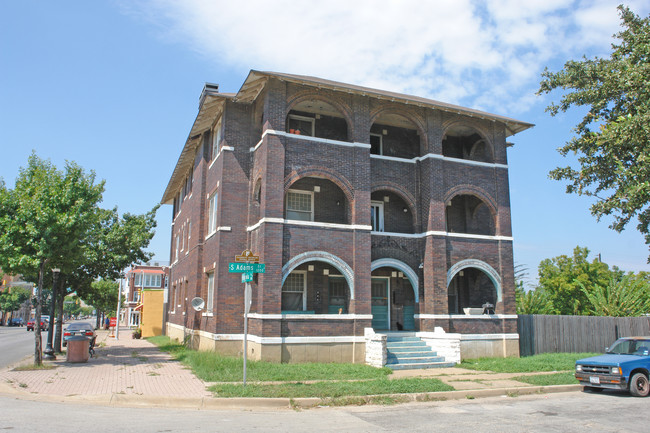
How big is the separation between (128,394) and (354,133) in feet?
39.2

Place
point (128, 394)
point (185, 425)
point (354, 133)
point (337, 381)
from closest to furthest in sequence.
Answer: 1. point (185, 425)
2. point (128, 394)
3. point (337, 381)
4. point (354, 133)

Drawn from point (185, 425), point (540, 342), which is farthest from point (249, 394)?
point (540, 342)

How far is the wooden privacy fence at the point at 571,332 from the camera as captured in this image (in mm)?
20641

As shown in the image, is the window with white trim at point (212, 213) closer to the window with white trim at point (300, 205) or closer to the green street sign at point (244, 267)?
the window with white trim at point (300, 205)

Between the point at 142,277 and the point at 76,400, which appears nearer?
the point at 76,400

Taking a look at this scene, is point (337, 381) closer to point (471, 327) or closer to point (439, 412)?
point (439, 412)

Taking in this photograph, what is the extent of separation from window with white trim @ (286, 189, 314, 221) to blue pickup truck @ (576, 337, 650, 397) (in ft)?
34.9

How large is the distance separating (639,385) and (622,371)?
63cm

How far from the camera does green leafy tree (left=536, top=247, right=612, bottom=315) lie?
106 ft

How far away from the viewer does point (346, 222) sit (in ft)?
60.8

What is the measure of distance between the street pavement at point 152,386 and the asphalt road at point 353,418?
0.48 meters

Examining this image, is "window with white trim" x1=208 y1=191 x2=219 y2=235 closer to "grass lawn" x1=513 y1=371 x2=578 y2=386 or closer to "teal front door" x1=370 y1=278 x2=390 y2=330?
"teal front door" x1=370 y1=278 x2=390 y2=330

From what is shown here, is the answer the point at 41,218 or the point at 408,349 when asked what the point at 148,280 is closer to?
the point at 41,218

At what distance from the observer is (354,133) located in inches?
736
